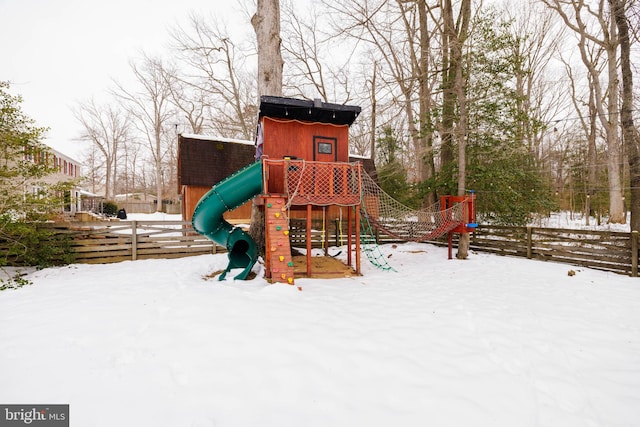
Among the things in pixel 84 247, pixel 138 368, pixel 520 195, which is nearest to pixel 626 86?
pixel 520 195

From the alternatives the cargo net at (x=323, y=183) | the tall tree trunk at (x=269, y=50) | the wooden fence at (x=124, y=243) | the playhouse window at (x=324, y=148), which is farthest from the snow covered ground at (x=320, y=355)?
the tall tree trunk at (x=269, y=50)

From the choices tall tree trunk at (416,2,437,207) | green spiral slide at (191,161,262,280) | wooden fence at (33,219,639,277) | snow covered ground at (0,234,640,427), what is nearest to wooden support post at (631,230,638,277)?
wooden fence at (33,219,639,277)

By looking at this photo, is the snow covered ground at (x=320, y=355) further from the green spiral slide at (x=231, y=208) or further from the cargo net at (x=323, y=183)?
the cargo net at (x=323, y=183)

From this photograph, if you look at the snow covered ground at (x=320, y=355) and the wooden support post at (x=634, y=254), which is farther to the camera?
the wooden support post at (x=634, y=254)

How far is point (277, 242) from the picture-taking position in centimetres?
603

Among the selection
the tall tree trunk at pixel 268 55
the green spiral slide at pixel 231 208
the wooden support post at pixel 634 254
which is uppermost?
the tall tree trunk at pixel 268 55

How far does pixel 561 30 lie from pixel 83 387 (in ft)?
88.1

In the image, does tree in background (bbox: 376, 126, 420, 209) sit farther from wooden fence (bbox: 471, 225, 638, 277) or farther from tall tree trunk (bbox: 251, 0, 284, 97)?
tall tree trunk (bbox: 251, 0, 284, 97)

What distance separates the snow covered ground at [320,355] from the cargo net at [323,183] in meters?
2.25

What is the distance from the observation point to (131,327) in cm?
360

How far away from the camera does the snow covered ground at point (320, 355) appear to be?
7.47ft

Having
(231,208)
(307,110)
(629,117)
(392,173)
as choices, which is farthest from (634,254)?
(231,208)

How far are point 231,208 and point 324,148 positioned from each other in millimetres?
3062

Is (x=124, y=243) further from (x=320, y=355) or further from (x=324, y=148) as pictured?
(x=320, y=355)
